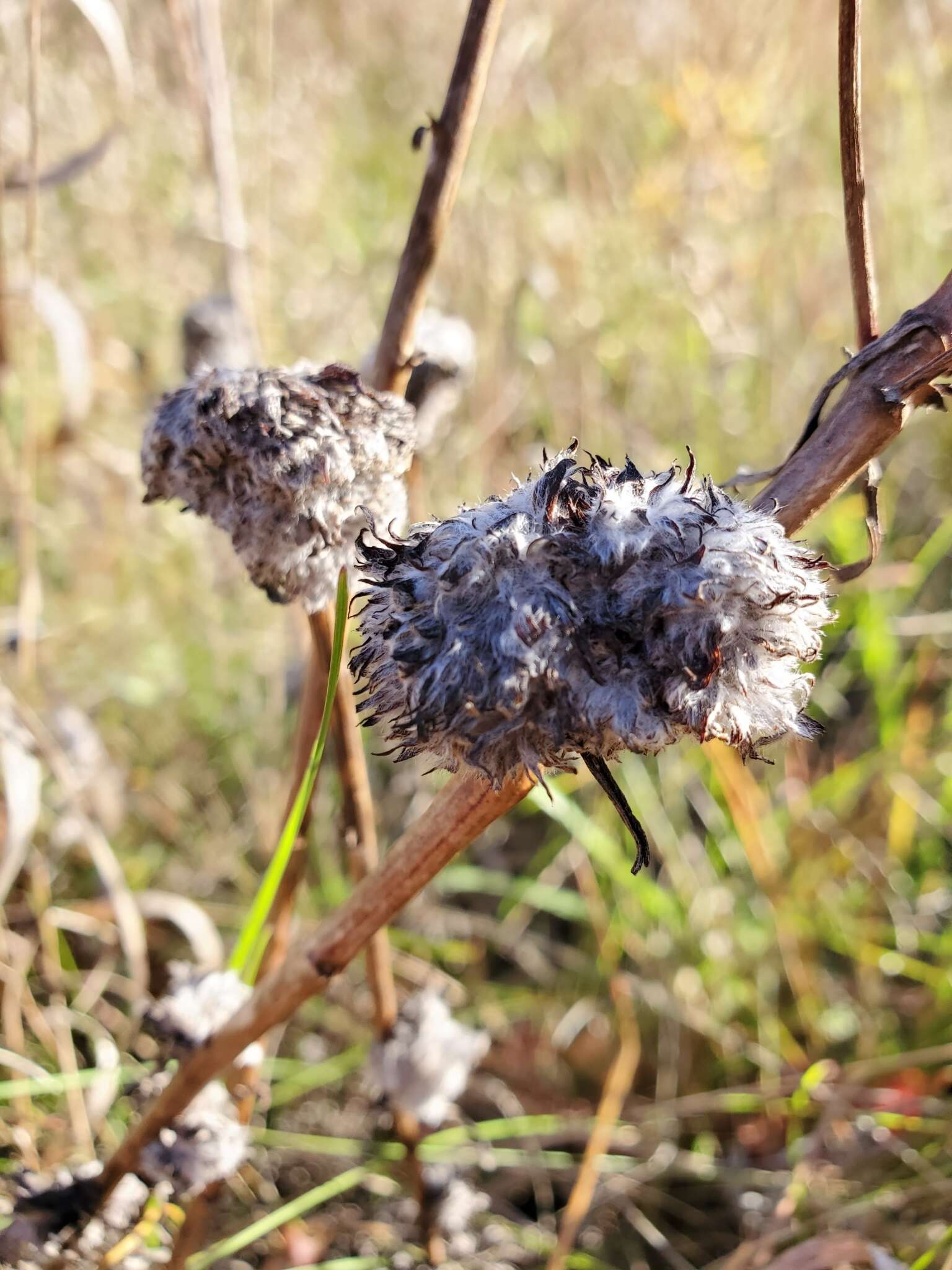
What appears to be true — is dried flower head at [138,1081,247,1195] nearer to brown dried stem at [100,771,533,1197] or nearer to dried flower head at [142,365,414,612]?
brown dried stem at [100,771,533,1197]

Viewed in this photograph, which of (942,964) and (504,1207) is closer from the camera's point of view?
(504,1207)

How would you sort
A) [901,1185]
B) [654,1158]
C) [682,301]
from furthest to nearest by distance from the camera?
A: [682,301], [654,1158], [901,1185]

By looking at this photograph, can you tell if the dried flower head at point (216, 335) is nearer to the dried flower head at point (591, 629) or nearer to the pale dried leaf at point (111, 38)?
the pale dried leaf at point (111, 38)

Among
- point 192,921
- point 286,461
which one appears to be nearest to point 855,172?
point 286,461

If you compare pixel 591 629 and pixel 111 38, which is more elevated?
pixel 111 38

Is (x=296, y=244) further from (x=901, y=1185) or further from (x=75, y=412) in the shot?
(x=901, y=1185)

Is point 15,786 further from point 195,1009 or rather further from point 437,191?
point 437,191

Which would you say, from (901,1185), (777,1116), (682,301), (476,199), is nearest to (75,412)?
(476,199)
